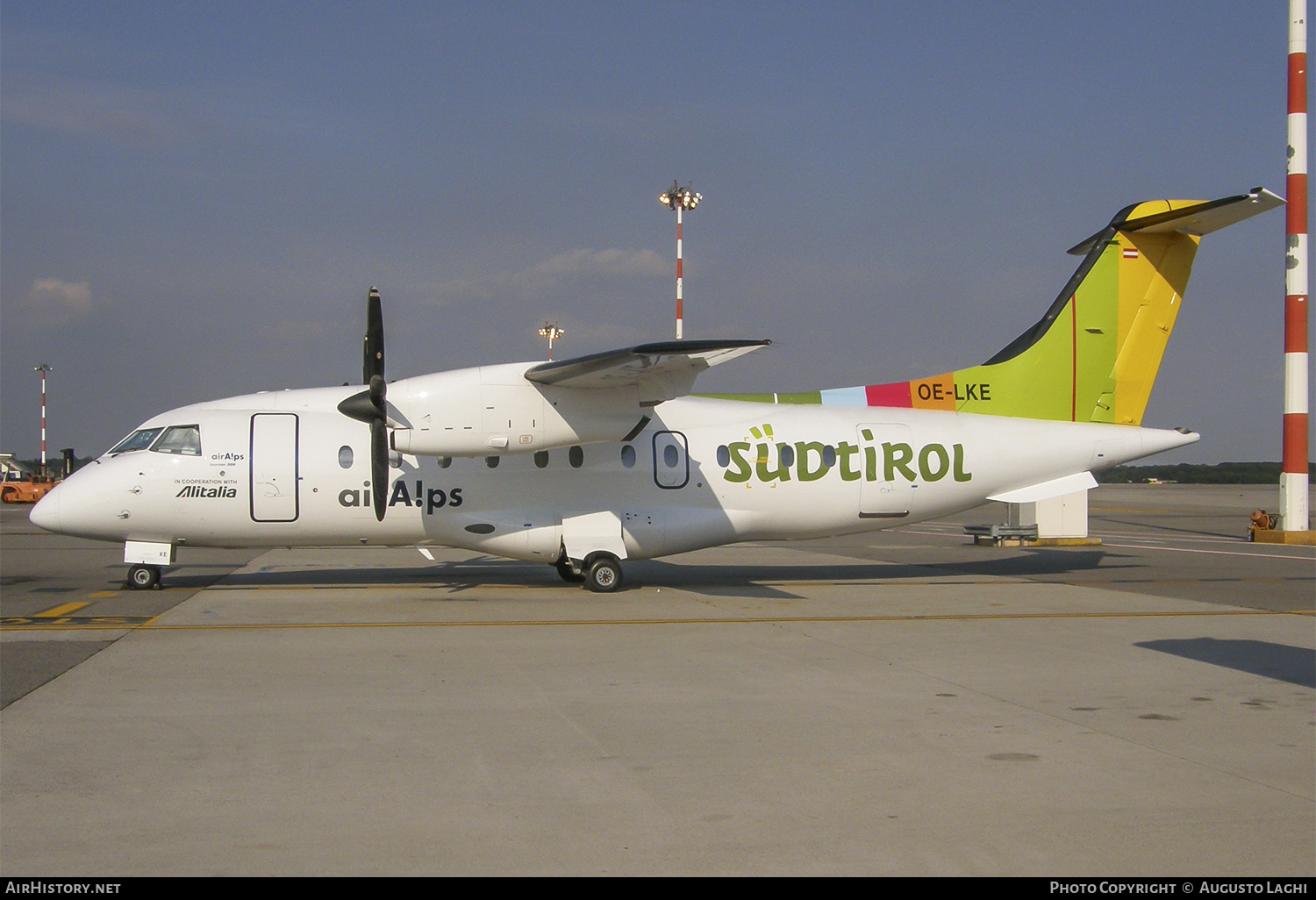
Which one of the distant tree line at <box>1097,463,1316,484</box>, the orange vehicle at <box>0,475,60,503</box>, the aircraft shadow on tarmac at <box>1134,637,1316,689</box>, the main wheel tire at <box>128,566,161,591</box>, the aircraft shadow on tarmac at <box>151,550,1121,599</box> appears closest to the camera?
the aircraft shadow on tarmac at <box>1134,637,1316,689</box>

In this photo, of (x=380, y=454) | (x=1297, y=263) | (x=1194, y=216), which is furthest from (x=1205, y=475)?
(x=380, y=454)

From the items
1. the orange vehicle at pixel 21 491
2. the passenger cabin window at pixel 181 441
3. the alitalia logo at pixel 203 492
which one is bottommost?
the orange vehicle at pixel 21 491

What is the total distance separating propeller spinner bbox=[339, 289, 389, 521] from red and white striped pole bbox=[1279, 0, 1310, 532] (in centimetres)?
2137

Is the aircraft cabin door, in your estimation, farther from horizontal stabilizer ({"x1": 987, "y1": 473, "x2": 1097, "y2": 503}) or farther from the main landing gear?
horizontal stabilizer ({"x1": 987, "y1": 473, "x2": 1097, "y2": 503})

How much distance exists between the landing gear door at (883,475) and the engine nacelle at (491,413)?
4.26 metres

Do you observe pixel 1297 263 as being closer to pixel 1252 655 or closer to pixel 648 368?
pixel 1252 655

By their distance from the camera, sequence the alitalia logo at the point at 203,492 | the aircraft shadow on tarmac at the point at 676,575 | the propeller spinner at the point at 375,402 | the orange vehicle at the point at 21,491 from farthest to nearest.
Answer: the orange vehicle at the point at 21,491
the aircraft shadow on tarmac at the point at 676,575
the alitalia logo at the point at 203,492
the propeller spinner at the point at 375,402

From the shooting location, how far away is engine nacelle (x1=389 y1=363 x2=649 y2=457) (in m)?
13.2

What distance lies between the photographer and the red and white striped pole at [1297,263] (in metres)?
23.3

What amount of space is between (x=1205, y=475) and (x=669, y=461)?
105 m

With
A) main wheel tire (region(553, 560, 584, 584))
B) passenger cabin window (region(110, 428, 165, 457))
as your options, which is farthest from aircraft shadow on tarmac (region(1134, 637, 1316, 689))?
passenger cabin window (region(110, 428, 165, 457))

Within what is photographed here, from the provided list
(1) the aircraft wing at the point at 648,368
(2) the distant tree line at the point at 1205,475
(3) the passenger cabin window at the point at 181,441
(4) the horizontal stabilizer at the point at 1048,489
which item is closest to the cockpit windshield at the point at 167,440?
(3) the passenger cabin window at the point at 181,441

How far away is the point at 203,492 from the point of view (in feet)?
47.1

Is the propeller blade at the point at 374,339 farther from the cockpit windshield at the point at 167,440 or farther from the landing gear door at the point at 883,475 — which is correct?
the landing gear door at the point at 883,475
